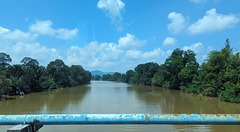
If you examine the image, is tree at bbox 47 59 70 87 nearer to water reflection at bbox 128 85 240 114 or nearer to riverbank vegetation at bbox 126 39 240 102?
riverbank vegetation at bbox 126 39 240 102

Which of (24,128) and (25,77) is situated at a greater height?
(25,77)

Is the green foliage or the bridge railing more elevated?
the bridge railing

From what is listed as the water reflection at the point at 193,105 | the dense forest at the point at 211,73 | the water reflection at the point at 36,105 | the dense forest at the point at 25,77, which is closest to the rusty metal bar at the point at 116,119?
the water reflection at the point at 193,105

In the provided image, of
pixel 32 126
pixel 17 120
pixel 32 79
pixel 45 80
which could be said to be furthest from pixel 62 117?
pixel 45 80

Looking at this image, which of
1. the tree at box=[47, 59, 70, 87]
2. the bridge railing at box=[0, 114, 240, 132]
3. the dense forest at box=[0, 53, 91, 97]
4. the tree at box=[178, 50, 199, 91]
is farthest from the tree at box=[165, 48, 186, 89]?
the bridge railing at box=[0, 114, 240, 132]

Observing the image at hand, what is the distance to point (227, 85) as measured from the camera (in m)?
18.0

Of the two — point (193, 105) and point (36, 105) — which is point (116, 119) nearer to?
point (193, 105)

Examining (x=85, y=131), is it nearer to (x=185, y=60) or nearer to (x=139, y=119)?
(x=139, y=119)

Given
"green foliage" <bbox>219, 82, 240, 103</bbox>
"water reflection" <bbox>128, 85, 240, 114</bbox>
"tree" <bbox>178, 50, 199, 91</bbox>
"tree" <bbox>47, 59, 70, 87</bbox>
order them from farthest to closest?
1. "tree" <bbox>47, 59, 70, 87</bbox>
2. "tree" <bbox>178, 50, 199, 91</bbox>
3. "green foliage" <bbox>219, 82, 240, 103</bbox>
4. "water reflection" <bbox>128, 85, 240, 114</bbox>

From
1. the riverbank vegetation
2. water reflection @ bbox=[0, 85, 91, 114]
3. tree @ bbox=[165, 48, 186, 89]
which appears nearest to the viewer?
water reflection @ bbox=[0, 85, 91, 114]

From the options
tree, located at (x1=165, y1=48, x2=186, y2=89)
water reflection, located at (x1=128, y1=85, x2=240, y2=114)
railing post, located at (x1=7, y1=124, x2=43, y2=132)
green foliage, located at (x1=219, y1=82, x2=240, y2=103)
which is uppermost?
tree, located at (x1=165, y1=48, x2=186, y2=89)

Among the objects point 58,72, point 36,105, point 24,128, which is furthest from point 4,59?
point 24,128

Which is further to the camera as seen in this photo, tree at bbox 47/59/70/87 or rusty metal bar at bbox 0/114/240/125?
tree at bbox 47/59/70/87

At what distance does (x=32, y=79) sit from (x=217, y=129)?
107 feet
